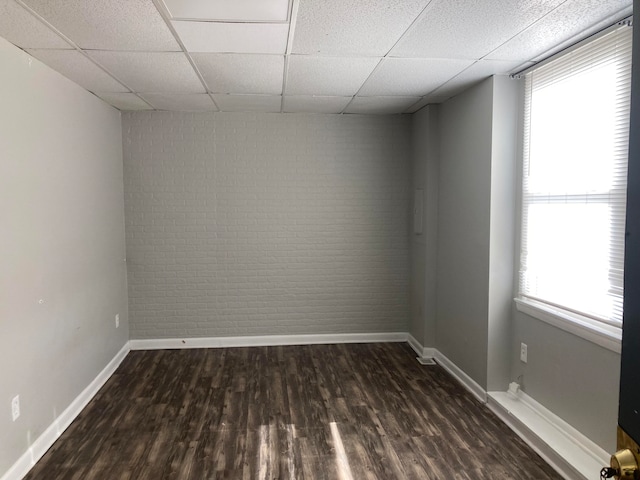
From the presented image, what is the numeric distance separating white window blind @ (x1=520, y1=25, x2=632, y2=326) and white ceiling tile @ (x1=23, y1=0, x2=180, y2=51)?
2.36m

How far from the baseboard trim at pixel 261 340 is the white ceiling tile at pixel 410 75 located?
102 inches

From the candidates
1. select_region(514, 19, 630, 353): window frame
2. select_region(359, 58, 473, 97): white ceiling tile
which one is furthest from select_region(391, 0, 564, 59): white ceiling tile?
select_region(514, 19, 630, 353): window frame

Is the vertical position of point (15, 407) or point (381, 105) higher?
point (381, 105)

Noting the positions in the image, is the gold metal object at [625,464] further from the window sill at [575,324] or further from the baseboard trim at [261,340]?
the baseboard trim at [261,340]

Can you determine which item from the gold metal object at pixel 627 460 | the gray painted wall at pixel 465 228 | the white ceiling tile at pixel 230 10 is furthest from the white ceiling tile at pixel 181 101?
the gold metal object at pixel 627 460

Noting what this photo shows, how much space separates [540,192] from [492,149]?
1.56 ft

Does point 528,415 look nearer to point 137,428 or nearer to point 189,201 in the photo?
point 137,428

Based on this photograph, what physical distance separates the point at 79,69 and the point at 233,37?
1.27 meters

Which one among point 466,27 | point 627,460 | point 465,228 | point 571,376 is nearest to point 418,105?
point 465,228

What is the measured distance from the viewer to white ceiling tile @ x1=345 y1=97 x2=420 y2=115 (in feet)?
13.4

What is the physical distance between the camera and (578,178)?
2.62 meters

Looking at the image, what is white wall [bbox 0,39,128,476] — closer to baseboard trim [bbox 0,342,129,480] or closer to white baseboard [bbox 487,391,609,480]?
baseboard trim [bbox 0,342,129,480]

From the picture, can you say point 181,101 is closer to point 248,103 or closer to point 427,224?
point 248,103

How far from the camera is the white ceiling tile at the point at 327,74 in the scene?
2.94m
